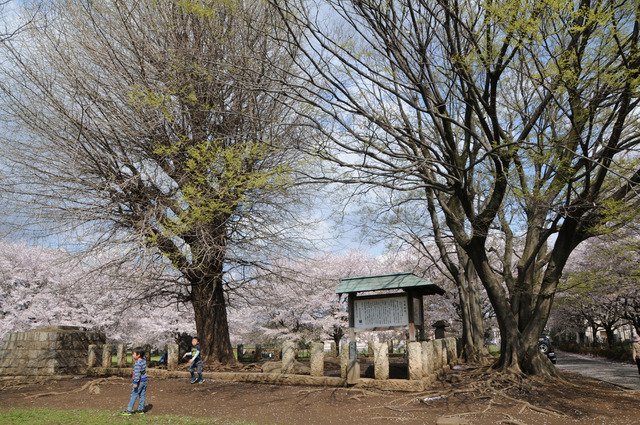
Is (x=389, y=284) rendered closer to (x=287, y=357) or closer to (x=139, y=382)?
(x=287, y=357)

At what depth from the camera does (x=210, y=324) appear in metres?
13.0

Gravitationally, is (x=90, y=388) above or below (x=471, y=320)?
below

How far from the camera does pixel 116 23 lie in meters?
12.4

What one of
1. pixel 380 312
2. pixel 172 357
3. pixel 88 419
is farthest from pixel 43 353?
pixel 380 312

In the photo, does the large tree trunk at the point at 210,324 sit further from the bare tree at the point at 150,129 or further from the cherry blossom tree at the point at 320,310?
the cherry blossom tree at the point at 320,310

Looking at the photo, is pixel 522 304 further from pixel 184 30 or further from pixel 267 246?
pixel 184 30

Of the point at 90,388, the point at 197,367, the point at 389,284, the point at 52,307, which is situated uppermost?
the point at 389,284

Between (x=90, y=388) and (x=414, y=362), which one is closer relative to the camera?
(x=414, y=362)

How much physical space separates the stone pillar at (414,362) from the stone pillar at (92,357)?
10.0 meters

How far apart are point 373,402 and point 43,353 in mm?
10702

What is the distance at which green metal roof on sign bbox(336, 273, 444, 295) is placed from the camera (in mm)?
10742

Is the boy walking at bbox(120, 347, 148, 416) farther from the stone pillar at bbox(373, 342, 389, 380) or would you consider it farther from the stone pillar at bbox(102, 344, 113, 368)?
the stone pillar at bbox(102, 344, 113, 368)

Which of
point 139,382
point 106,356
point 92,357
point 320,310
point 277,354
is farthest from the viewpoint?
point 320,310

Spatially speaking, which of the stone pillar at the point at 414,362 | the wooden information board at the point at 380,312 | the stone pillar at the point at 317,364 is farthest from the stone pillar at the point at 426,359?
the stone pillar at the point at 317,364
